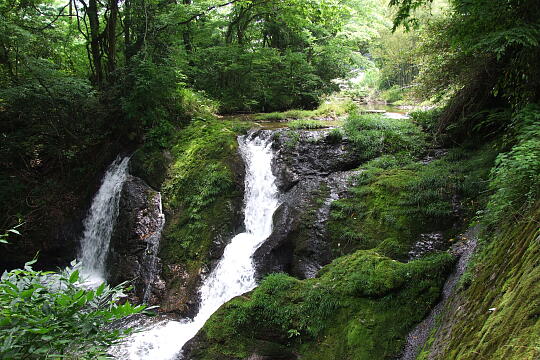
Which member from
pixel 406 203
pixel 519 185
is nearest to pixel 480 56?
pixel 406 203

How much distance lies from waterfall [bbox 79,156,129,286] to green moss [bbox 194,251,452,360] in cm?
535

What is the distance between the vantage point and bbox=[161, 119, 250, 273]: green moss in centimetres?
780

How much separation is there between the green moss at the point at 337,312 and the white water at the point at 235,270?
1.13m

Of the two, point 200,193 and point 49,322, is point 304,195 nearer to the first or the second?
point 200,193

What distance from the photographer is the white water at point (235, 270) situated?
5910mm

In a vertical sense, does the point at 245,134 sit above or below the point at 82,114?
below

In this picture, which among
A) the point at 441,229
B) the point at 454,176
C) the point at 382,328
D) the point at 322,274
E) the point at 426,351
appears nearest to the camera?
the point at 426,351

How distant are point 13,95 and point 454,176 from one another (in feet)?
34.2

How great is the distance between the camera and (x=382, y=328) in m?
4.20

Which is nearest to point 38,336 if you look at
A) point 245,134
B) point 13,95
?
point 245,134

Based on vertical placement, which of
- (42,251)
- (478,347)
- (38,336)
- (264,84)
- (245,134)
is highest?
(264,84)

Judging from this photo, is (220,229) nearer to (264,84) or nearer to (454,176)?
(454,176)

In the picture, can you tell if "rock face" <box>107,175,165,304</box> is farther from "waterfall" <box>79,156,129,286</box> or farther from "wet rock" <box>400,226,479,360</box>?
"wet rock" <box>400,226,479,360</box>

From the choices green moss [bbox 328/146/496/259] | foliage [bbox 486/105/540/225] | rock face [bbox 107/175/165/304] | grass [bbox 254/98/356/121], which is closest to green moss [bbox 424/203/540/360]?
foliage [bbox 486/105/540/225]
